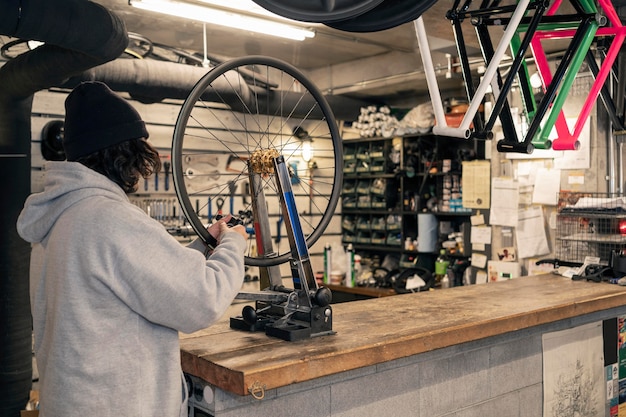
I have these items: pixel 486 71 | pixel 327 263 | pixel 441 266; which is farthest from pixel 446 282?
pixel 486 71

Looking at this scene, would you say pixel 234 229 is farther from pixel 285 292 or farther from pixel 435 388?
pixel 435 388

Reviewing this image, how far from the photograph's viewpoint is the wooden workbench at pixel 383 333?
1756 mm

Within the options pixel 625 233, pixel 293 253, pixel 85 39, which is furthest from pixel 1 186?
pixel 625 233

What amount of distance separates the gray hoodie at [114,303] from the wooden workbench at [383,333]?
0.19 m

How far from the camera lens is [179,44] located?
648cm

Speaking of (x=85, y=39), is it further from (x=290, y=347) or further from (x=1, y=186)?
(x=290, y=347)

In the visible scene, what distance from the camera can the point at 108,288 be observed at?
161 cm

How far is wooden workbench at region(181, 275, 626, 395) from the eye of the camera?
1.76 meters

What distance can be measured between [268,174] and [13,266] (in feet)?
10.1

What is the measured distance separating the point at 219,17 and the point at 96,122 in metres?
3.11

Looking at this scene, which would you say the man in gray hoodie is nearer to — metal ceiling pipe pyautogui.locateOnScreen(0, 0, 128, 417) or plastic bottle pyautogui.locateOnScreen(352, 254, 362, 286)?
metal ceiling pipe pyautogui.locateOnScreen(0, 0, 128, 417)

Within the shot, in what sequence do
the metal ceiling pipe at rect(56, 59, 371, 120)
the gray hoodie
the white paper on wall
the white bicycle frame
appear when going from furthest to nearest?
1. the white paper on wall
2. the metal ceiling pipe at rect(56, 59, 371, 120)
3. the white bicycle frame
4. the gray hoodie

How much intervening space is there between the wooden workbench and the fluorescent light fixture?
2.69 meters

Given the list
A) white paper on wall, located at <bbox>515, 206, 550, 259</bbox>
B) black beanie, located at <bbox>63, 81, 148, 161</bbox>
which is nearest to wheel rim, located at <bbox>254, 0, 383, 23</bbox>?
black beanie, located at <bbox>63, 81, 148, 161</bbox>
